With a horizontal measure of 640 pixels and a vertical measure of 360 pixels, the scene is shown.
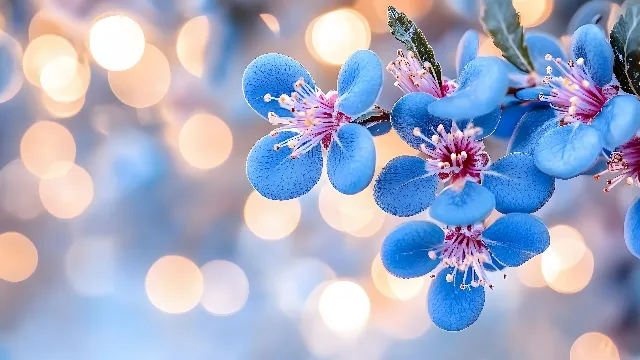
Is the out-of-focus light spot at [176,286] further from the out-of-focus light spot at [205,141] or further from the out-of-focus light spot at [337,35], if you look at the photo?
the out-of-focus light spot at [337,35]

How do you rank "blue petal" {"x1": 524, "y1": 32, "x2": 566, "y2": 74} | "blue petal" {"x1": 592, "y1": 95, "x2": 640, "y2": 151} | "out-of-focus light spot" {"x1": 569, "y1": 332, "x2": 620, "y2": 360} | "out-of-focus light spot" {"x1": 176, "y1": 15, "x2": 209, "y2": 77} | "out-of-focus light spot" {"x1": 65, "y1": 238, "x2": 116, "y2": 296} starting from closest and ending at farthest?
1. "blue petal" {"x1": 592, "y1": 95, "x2": 640, "y2": 151}
2. "blue petal" {"x1": 524, "y1": 32, "x2": 566, "y2": 74}
3. "out-of-focus light spot" {"x1": 569, "y1": 332, "x2": 620, "y2": 360}
4. "out-of-focus light spot" {"x1": 176, "y1": 15, "x2": 209, "y2": 77}
5. "out-of-focus light spot" {"x1": 65, "y1": 238, "x2": 116, "y2": 296}

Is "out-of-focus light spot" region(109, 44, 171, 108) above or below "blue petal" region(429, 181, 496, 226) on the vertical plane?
above

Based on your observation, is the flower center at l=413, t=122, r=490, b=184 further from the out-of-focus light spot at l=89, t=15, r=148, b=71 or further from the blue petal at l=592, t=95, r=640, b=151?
the out-of-focus light spot at l=89, t=15, r=148, b=71

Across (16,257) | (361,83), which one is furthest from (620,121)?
(16,257)

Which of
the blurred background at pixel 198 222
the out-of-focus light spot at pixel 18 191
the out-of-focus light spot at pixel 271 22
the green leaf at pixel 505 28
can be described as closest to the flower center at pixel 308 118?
the green leaf at pixel 505 28

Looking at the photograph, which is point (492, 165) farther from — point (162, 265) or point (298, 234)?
point (162, 265)

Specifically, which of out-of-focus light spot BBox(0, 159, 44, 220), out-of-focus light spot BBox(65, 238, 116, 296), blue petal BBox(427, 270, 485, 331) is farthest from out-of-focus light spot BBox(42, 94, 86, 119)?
blue petal BBox(427, 270, 485, 331)

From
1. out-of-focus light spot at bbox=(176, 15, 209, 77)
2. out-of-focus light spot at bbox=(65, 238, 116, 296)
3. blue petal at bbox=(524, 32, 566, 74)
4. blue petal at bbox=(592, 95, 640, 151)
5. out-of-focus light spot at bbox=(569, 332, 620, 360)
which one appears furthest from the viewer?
out-of-focus light spot at bbox=(65, 238, 116, 296)

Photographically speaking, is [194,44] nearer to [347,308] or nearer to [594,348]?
[347,308]
